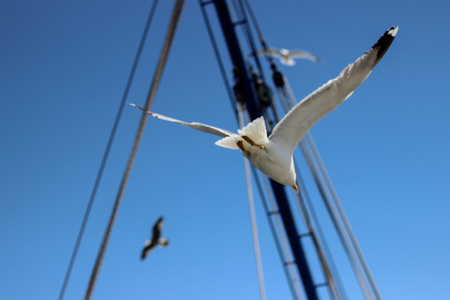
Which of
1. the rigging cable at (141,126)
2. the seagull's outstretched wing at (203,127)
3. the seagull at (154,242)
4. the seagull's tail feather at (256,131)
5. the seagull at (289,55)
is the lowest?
the seagull's outstretched wing at (203,127)

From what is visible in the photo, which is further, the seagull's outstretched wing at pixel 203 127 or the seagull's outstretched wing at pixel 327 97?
the seagull's outstretched wing at pixel 327 97

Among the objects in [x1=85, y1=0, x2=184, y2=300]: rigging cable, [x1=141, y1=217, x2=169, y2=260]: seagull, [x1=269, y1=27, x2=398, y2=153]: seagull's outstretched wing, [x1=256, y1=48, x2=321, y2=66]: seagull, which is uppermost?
[x1=256, y1=48, x2=321, y2=66]: seagull

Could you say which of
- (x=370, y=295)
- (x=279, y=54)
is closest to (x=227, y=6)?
(x=279, y=54)

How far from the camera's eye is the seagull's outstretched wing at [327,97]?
1.82 meters

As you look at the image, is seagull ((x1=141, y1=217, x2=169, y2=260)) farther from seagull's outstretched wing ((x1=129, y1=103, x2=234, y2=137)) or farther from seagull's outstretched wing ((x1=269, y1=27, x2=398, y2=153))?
seagull's outstretched wing ((x1=129, y1=103, x2=234, y2=137))

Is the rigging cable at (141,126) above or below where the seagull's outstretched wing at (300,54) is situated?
below

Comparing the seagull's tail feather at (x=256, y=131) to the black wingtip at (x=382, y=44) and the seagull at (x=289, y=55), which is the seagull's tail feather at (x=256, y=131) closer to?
the black wingtip at (x=382, y=44)

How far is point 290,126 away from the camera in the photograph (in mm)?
1993

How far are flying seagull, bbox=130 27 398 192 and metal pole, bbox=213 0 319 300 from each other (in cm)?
350

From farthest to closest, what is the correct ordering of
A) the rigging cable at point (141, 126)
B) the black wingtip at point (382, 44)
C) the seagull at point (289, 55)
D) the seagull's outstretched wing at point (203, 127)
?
the seagull at point (289, 55), the rigging cable at point (141, 126), the black wingtip at point (382, 44), the seagull's outstretched wing at point (203, 127)

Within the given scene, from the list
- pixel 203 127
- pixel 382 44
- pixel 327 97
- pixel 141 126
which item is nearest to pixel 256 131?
pixel 203 127

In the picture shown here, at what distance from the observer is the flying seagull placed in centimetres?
183

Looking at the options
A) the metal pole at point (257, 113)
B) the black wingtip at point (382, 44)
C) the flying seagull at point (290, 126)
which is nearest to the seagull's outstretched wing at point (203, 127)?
the flying seagull at point (290, 126)

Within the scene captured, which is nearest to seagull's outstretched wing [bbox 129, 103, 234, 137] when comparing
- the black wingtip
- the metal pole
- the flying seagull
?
the flying seagull
